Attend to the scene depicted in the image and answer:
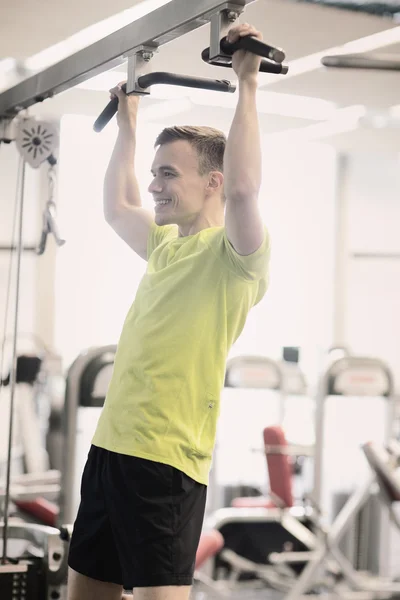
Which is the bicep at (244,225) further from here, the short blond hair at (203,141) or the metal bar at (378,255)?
the metal bar at (378,255)

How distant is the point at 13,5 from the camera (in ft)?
14.1

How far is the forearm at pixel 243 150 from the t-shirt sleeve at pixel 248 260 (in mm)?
129

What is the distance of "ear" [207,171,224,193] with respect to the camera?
77.7 inches

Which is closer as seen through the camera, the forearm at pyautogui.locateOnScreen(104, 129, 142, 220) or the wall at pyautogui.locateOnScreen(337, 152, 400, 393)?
the forearm at pyautogui.locateOnScreen(104, 129, 142, 220)

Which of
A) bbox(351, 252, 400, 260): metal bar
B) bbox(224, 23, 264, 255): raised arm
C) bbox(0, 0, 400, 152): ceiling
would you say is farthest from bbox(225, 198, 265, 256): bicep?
bbox(351, 252, 400, 260): metal bar

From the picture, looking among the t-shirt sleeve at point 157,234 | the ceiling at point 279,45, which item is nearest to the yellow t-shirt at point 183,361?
the t-shirt sleeve at point 157,234

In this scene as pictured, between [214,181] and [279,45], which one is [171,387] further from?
[279,45]

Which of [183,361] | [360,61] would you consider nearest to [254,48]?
[360,61]

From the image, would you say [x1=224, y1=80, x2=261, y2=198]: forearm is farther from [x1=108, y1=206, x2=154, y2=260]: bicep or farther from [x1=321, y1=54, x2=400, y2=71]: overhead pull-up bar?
[x1=108, y1=206, x2=154, y2=260]: bicep

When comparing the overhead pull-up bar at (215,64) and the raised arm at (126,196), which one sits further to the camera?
the raised arm at (126,196)

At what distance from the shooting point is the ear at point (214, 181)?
1.97 meters

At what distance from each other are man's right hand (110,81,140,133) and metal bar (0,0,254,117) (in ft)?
0.23

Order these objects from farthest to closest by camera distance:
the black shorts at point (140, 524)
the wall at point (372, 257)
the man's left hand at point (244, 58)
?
the wall at point (372, 257), the black shorts at point (140, 524), the man's left hand at point (244, 58)

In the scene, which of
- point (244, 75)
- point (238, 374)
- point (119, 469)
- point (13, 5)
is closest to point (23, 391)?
point (238, 374)
